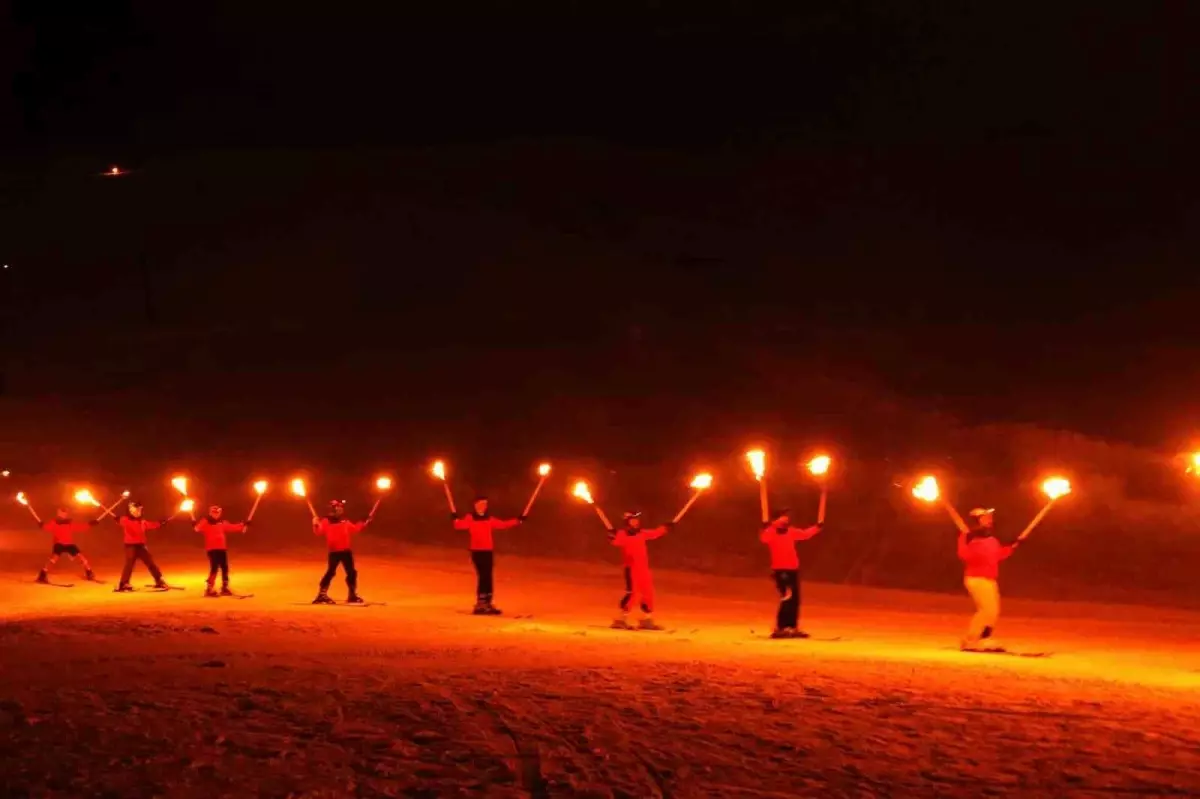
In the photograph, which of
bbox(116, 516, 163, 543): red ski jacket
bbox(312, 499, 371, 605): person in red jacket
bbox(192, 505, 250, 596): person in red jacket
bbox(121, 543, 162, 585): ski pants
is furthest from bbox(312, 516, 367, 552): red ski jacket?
bbox(121, 543, 162, 585): ski pants

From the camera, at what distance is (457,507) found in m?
27.4

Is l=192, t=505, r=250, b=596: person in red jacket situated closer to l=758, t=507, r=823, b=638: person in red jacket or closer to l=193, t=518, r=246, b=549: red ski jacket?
l=193, t=518, r=246, b=549: red ski jacket

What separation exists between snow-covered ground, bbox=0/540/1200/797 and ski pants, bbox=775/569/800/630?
48cm

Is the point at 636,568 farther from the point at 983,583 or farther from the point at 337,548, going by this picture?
the point at 337,548

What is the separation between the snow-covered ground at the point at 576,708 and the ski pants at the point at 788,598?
484mm

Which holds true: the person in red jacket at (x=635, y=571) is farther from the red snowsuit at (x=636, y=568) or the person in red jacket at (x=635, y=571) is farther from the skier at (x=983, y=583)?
the skier at (x=983, y=583)

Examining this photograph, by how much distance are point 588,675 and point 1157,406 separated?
67.9 feet

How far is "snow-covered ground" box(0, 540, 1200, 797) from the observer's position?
6.68 m

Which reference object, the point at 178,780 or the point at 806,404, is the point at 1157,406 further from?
the point at 178,780

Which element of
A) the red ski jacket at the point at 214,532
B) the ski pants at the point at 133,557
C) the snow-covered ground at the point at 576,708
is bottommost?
the snow-covered ground at the point at 576,708

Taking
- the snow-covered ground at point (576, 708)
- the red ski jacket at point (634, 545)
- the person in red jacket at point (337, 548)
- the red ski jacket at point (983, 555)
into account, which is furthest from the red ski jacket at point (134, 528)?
the red ski jacket at point (983, 555)

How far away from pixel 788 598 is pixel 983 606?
2440mm

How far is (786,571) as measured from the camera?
47.5 feet

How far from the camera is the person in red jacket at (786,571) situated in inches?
563
